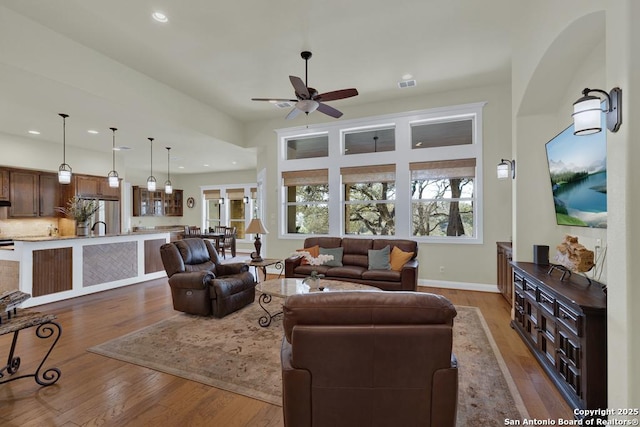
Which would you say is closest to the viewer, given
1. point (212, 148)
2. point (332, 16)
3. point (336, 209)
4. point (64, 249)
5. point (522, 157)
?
point (332, 16)

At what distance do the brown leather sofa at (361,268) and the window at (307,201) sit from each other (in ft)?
3.15

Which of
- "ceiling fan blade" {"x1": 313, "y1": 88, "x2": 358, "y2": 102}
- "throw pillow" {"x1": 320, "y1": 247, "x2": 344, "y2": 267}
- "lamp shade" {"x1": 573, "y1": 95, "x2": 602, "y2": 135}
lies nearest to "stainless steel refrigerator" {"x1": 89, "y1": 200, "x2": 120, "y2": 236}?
"throw pillow" {"x1": 320, "y1": 247, "x2": 344, "y2": 267}

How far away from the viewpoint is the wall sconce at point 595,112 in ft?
5.35

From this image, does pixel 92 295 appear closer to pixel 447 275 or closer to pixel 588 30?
pixel 447 275

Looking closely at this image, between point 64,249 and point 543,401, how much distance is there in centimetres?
622

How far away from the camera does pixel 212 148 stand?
6.95m

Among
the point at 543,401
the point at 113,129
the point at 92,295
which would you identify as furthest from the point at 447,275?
the point at 113,129

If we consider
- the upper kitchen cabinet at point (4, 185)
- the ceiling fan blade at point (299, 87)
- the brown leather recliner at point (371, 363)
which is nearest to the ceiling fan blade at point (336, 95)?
the ceiling fan blade at point (299, 87)

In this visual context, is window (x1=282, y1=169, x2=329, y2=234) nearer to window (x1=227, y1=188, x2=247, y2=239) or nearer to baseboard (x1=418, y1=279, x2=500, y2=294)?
baseboard (x1=418, y1=279, x2=500, y2=294)

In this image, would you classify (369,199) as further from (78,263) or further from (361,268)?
(78,263)

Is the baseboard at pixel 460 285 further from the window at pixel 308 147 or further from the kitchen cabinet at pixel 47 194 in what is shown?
the kitchen cabinet at pixel 47 194

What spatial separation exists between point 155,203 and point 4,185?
4610mm

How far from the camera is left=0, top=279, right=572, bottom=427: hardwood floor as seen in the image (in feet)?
6.46

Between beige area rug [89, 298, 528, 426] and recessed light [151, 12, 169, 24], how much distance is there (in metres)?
3.41
